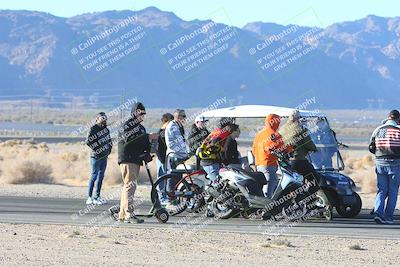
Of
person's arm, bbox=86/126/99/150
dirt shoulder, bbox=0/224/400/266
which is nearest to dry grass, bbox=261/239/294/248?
dirt shoulder, bbox=0/224/400/266

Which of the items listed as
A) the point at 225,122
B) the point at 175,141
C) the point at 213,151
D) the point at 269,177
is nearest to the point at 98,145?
the point at 175,141

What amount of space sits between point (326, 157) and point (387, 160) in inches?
67.6

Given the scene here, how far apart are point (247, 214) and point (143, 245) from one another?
4369 mm

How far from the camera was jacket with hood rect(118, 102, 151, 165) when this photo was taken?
1595cm

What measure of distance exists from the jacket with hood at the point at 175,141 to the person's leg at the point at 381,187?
3.71 meters

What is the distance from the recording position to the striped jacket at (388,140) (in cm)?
1714

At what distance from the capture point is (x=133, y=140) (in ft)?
52.7

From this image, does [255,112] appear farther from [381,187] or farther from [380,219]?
[380,219]

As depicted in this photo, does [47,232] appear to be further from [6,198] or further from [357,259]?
[6,198]

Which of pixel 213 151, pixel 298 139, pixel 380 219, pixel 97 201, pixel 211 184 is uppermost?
pixel 298 139

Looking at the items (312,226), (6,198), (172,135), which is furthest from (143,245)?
(6,198)

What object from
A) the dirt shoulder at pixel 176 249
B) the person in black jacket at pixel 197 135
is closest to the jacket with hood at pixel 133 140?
the dirt shoulder at pixel 176 249

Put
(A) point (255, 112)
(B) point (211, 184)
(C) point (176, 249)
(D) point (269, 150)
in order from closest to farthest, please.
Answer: (C) point (176, 249)
(D) point (269, 150)
(B) point (211, 184)
(A) point (255, 112)

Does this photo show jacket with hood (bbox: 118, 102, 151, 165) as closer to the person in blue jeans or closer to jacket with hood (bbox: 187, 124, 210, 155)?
jacket with hood (bbox: 187, 124, 210, 155)
